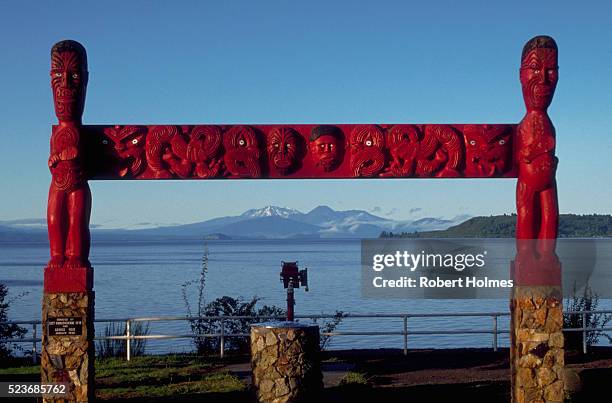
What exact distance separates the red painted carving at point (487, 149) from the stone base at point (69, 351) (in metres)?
4.76

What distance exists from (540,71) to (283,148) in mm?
3065

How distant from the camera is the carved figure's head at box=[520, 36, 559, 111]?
988 cm

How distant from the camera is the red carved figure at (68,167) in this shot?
9859mm

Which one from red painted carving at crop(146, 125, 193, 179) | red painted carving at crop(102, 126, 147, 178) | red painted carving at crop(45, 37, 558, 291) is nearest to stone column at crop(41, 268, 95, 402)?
red painted carving at crop(45, 37, 558, 291)

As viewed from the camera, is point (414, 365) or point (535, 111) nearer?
point (535, 111)

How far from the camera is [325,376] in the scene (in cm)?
1350

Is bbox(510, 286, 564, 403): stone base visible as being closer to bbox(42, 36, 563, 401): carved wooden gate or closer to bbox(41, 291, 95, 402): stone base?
bbox(42, 36, 563, 401): carved wooden gate

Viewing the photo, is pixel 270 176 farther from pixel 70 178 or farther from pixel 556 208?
pixel 556 208

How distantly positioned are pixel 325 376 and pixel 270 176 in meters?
4.39

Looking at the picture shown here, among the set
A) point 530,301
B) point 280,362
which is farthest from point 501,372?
point 280,362

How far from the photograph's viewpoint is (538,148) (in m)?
9.95

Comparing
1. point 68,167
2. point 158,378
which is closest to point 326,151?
point 68,167

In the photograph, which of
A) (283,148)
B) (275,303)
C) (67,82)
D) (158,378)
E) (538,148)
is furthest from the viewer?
(275,303)

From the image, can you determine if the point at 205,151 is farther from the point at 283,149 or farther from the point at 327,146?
the point at 327,146
